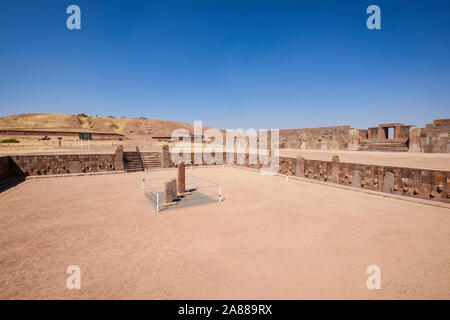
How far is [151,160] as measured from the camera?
62.0 feet

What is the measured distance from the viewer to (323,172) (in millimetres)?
12273

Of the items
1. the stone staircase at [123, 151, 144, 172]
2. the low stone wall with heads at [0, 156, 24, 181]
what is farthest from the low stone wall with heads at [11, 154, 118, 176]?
the stone staircase at [123, 151, 144, 172]

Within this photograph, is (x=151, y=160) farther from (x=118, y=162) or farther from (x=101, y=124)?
(x=101, y=124)

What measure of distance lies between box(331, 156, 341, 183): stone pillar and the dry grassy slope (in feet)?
185

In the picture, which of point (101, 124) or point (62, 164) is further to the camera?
point (101, 124)

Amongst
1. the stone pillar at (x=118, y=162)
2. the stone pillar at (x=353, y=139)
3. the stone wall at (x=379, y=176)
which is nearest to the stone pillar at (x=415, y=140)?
the stone pillar at (x=353, y=139)

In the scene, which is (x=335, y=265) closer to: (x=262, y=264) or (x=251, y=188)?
(x=262, y=264)

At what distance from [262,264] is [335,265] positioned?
1.34 m

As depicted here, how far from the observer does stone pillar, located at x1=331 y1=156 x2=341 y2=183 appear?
11477 millimetres

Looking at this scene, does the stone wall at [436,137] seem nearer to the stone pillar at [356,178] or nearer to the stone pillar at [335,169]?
the stone pillar at [356,178]

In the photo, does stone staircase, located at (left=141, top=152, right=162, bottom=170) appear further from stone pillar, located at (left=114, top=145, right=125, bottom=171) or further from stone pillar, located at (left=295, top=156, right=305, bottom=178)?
stone pillar, located at (left=295, top=156, right=305, bottom=178)

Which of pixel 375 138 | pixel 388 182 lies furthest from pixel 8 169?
pixel 375 138

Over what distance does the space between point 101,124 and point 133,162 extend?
63761 mm
